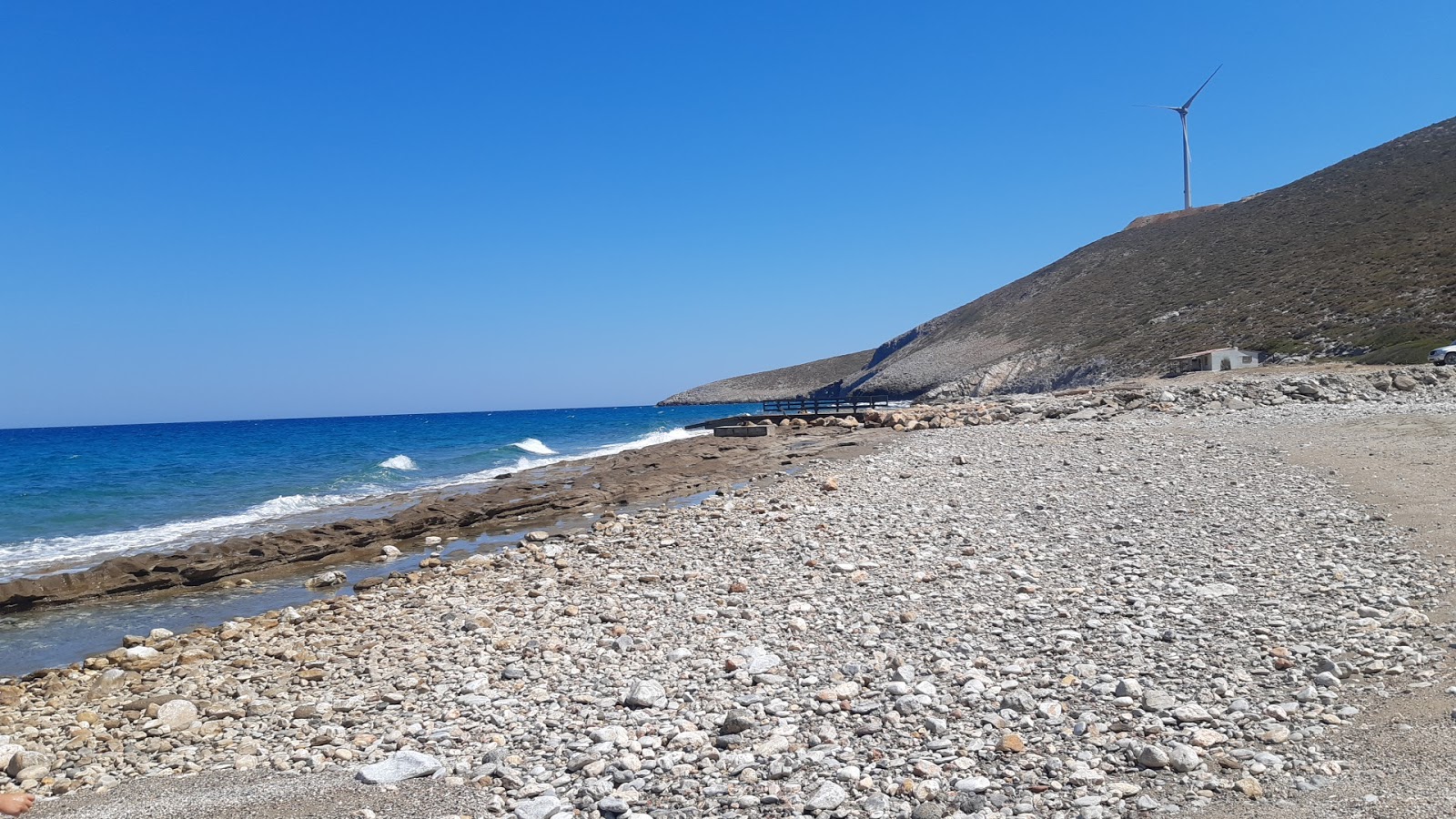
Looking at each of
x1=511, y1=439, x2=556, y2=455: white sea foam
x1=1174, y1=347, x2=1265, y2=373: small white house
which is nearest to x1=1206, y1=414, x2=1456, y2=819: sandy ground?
x1=1174, y1=347, x2=1265, y2=373: small white house

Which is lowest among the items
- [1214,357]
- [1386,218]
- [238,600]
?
[238,600]

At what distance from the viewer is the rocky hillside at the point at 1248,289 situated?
38.7 meters

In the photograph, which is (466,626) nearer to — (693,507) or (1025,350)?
(693,507)

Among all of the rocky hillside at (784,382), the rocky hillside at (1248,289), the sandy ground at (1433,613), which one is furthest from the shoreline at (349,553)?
the rocky hillside at (784,382)

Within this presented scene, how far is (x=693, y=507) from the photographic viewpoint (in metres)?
14.0

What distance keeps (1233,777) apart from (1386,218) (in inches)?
2490

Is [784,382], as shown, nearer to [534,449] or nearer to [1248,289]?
[1248,289]

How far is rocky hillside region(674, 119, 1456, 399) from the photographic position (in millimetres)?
38688

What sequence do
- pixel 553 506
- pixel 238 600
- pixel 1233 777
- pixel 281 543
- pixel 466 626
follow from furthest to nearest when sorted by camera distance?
pixel 553 506
pixel 281 543
pixel 238 600
pixel 466 626
pixel 1233 777

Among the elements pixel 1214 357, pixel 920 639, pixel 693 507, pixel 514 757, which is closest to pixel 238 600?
pixel 693 507

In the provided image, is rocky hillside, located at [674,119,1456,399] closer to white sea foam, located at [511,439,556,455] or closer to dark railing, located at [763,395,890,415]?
dark railing, located at [763,395,890,415]

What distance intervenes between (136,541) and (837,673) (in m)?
16.8

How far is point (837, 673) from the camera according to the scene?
5656 mm

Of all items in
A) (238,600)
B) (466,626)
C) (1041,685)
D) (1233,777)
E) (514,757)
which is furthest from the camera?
(238,600)
